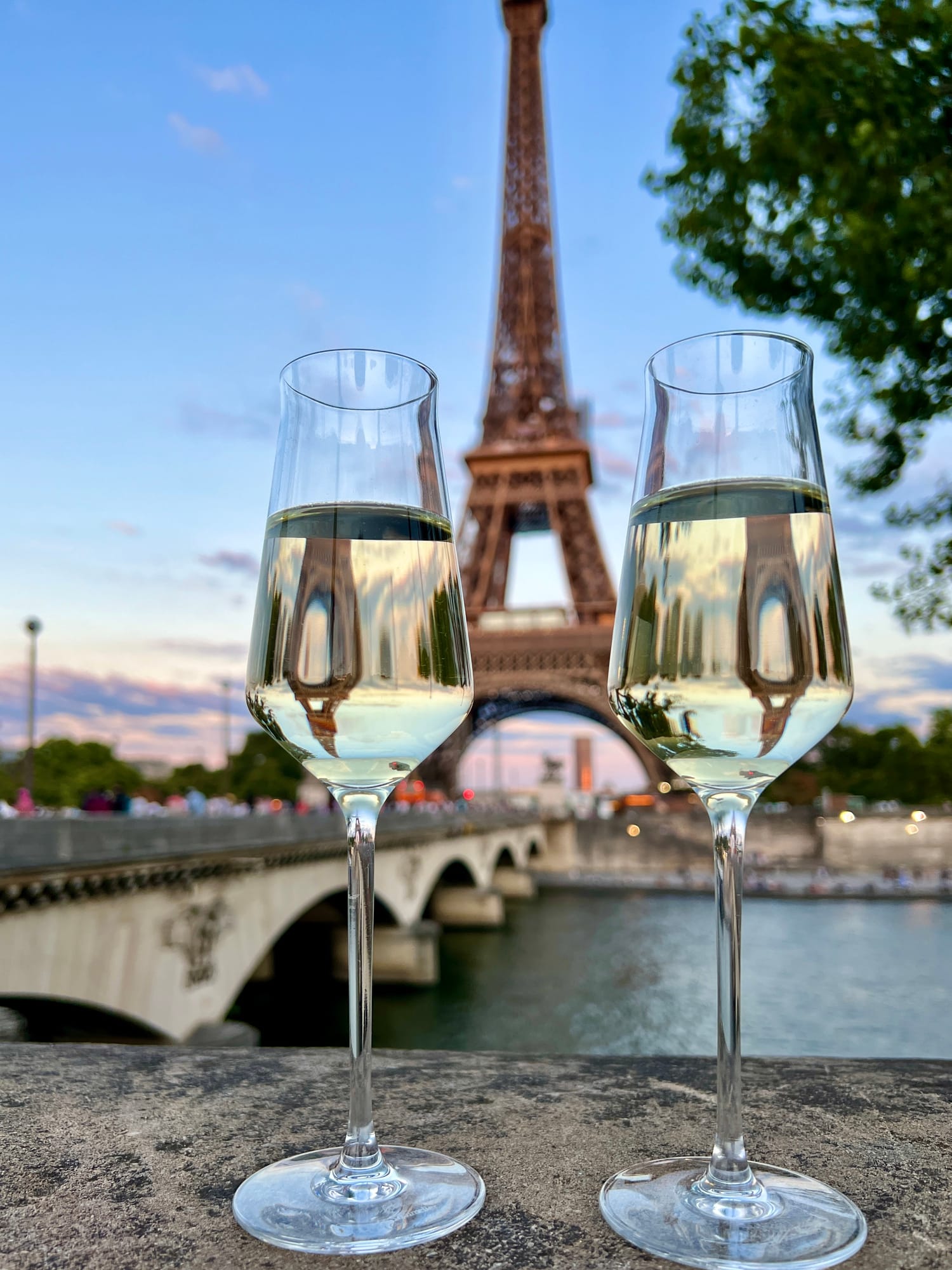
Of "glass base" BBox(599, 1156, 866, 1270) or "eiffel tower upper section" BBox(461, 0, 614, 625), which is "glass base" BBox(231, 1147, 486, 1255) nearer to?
"glass base" BBox(599, 1156, 866, 1270)

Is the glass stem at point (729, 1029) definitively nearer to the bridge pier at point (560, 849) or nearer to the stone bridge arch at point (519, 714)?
the stone bridge arch at point (519, 714)

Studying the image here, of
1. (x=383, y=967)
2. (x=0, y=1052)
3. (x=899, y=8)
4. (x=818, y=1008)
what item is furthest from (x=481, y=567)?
(x=0, y=1052)

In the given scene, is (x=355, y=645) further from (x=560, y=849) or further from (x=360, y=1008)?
(x=560, y=849)

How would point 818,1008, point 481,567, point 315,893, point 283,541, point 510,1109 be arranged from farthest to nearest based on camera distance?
point 481,567, point 818,1008, point 315,893, point 510,1109, point 283,541

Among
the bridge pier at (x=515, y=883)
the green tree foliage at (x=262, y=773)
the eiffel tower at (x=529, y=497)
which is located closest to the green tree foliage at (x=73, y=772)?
the green tree foliage at (x=262, y=773)

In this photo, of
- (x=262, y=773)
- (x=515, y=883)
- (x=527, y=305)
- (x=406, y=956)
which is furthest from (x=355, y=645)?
(x=262, y=773)

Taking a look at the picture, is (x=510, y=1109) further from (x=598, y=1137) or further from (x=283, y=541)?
(x=283, y=541)

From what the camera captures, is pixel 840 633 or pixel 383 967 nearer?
pixel 840 633
